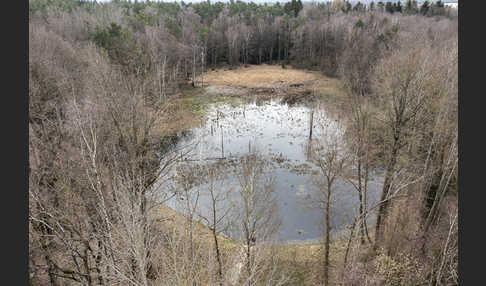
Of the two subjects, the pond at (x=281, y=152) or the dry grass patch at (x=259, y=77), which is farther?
the dry grass patch at (x=259, y=77)

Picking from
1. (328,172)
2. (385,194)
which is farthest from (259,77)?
(328,172)

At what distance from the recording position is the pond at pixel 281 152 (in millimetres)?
18391

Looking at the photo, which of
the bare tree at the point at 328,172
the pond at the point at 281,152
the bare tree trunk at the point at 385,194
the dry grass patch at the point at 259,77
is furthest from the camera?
the dry grass patch at the point at 259,77

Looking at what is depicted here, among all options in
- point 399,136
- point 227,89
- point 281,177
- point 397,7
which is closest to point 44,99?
point 281,177

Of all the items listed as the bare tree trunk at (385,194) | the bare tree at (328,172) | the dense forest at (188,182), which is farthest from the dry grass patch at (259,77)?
the bare tree trunk at (385,194)

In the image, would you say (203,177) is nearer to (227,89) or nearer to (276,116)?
(276,116)

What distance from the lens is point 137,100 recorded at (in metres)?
14.3

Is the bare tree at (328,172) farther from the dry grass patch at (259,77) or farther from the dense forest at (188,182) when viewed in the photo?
the dry grass patch at (259,77)

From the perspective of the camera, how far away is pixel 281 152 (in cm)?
2728

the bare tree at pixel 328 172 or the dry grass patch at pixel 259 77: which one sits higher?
the dry grass patch at pixel 259 77

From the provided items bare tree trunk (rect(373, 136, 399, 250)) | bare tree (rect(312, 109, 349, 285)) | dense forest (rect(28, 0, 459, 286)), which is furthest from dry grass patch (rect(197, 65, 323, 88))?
bare tree trunk (rect(373, 136, 399, 250))

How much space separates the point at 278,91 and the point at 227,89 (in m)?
7.74

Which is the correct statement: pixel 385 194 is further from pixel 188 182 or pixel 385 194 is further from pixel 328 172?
pixel 188 182

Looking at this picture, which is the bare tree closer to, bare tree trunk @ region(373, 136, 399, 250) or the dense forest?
the dense forest
